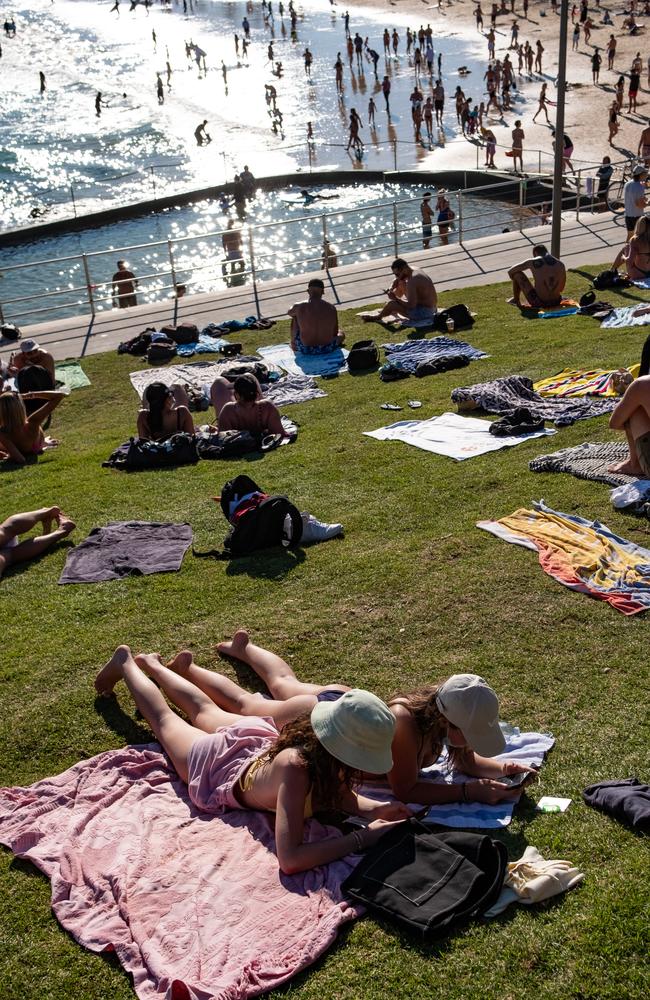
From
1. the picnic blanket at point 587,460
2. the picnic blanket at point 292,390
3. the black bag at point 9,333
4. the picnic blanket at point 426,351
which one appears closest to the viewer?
the picnic blanket at point 587,460

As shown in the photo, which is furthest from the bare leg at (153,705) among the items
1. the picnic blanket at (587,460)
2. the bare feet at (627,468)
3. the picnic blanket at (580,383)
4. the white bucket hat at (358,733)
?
the picnic blanket at (580,383)

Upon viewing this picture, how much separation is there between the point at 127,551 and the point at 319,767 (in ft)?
13.0

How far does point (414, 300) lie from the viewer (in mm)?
14586

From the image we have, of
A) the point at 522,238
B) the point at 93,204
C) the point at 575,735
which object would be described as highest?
the point at 575,735

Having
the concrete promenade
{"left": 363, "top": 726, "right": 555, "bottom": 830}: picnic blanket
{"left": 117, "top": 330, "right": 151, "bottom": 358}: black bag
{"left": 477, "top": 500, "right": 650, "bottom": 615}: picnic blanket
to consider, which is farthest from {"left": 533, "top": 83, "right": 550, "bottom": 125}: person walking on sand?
{"left": 363, "top": 726, "right": 555, "bottom": 830}: picnic blanket

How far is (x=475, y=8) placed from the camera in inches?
2419

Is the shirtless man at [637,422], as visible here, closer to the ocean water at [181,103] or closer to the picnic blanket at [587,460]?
the picnic blanket at [587,460]

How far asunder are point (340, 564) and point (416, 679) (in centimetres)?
165

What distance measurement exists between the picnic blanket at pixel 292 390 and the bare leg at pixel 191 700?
657 cm

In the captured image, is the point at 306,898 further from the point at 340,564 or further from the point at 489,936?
the point at 340,564

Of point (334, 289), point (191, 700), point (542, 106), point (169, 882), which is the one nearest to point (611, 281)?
point (334, 289)

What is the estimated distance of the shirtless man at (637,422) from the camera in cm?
772

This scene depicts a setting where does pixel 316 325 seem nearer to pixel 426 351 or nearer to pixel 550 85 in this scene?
pixel 426 351

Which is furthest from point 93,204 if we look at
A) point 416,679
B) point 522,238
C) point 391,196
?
point 416,679
